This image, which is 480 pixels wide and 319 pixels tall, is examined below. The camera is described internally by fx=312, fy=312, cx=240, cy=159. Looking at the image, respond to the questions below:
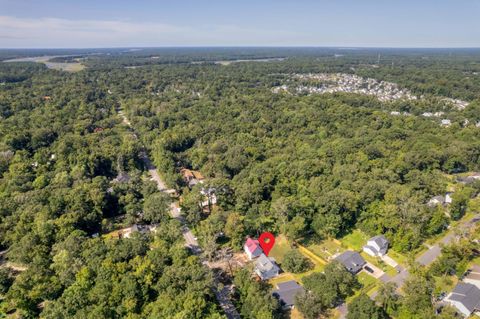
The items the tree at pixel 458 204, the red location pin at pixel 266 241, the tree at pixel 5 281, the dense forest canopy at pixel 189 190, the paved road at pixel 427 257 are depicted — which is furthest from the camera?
the tree at pixel 458 204

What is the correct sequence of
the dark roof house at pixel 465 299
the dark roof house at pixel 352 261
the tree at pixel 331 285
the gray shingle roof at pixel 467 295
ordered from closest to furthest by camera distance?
the dark roof house at pixel 465 299 < the gray shingle roof at pixel 467 295 < the tree at pixel 331 285 < the dark roof house at pixel 352 261

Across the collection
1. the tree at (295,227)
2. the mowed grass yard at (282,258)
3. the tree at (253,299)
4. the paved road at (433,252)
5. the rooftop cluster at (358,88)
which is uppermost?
the rooftop cluster at (358,88)

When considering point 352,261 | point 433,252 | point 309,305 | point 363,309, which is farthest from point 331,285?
point 433,252

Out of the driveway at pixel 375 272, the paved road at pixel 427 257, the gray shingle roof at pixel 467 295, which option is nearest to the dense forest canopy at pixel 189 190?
the paved road at pixel 427 257

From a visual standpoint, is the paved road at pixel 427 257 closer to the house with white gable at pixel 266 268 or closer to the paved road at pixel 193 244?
the house with white gable at pixel 266 268

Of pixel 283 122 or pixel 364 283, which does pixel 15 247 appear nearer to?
pixel 364 283

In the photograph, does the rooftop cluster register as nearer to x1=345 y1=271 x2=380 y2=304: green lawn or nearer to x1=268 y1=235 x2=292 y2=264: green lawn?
x1=268 y1=235 x2=292 y2=264: green lawn
